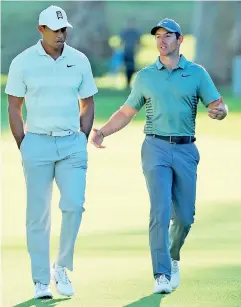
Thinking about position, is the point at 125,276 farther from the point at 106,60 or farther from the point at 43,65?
the point at 106,60

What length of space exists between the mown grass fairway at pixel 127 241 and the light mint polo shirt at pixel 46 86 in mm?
1295

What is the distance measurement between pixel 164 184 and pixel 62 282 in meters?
1.04

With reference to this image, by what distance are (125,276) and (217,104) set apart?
1.59m

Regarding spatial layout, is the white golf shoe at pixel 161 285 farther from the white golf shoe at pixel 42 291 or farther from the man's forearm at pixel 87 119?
the man's forearm at pixel 87 119

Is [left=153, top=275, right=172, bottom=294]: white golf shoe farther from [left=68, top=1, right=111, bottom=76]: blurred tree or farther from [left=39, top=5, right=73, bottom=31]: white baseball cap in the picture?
[left=68, top=1, right=111, bottom=76]: blurred tree

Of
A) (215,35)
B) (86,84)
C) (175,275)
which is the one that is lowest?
(215,35)

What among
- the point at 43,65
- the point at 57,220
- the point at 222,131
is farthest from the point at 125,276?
the point at 222,131

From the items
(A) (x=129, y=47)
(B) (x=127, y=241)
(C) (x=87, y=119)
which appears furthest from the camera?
(A) (x=129, y=47)

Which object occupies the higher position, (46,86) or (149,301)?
(46,86)

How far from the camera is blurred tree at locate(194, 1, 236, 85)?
38.8 meters

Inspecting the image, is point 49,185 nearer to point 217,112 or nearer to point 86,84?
point 86,84

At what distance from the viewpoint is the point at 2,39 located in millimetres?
44875

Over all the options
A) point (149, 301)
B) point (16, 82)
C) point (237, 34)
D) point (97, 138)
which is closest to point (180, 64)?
point (97, 138)

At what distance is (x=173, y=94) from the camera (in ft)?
34.6
